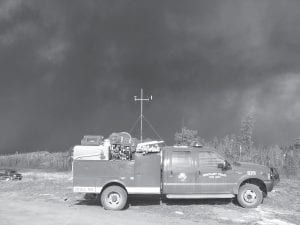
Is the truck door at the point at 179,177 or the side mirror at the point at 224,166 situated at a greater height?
the side mirror at the point at 224,166

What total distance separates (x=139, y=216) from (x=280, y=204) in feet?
17.8

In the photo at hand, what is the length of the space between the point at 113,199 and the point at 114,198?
46 millimetres

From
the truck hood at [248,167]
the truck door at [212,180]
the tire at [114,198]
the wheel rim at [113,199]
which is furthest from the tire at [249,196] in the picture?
the wheel rim at [113,199]

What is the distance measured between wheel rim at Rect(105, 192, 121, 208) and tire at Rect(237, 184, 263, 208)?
4054 millimetres

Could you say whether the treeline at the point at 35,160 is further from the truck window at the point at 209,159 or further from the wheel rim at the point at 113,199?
the truck window at the point at 209,159

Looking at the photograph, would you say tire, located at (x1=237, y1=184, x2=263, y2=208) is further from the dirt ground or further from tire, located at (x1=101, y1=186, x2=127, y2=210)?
tire, located at (x1=101, y1=186, x2=127, y2=210)

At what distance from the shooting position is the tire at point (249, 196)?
45.5 feet

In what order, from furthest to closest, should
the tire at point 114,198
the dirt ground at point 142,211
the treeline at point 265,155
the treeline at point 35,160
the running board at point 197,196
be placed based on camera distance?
1. the treeline at point 35,160
2. the treeline at point 265,155
3. the running board at point 197,196
4. the tire at point 114,198
5. the dirt ground at point 142,211

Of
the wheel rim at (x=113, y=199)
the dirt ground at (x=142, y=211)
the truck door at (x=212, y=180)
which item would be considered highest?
the truck door at (x=212, y=180)

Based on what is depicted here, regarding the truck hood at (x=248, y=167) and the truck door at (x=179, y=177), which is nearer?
the truck door at (x=179, y=177)

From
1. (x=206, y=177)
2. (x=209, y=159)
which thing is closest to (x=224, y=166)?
(x=209, y=159)

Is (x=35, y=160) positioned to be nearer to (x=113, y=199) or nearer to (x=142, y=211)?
(x=113, y=199)

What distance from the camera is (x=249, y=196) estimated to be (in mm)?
13938

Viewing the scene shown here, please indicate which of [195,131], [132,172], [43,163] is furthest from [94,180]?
[43,163]
